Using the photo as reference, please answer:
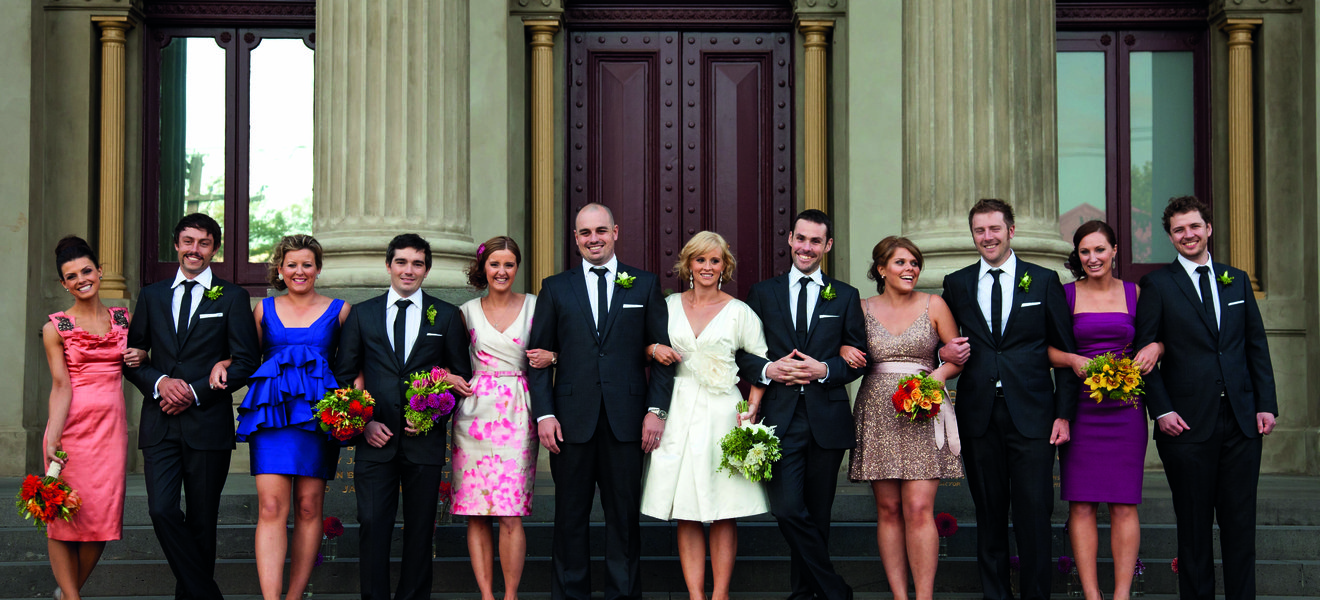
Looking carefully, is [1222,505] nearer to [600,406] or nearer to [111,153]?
[600,406]

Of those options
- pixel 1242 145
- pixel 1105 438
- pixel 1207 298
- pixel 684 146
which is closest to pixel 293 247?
pixel 1105 438

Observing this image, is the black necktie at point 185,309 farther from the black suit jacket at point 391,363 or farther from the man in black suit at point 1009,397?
the man in black suit at point 1009,397

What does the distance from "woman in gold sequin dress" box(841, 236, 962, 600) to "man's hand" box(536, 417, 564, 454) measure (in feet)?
4.76

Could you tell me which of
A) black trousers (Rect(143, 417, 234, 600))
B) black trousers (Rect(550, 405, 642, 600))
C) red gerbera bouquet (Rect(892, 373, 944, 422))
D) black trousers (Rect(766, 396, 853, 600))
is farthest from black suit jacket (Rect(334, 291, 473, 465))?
red gerbera bouquet (Rect(892, 373, 944, 422))

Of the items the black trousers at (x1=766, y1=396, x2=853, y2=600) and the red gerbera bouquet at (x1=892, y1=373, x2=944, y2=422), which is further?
the black trousers at (x1=766, y1=396, x2=853, y2=600)

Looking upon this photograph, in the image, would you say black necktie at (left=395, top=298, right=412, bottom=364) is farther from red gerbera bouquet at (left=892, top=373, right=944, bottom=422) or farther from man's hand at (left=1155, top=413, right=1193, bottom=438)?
man's hand at (left=1155, top=413, right=1193, bottom=438)

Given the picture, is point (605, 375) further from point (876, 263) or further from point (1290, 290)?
point (1290, 290)

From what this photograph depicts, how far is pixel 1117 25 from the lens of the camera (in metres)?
10.3

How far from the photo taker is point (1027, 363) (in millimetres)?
5664

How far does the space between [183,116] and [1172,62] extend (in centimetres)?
871

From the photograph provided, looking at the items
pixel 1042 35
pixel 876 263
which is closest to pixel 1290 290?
pixel 1042 35

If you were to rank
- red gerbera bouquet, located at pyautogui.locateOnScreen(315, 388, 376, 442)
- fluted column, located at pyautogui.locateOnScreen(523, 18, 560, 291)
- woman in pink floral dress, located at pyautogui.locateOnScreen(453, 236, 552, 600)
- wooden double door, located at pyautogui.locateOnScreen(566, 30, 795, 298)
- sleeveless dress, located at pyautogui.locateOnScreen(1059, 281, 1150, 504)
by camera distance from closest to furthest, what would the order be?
red gerbera bouquet, located at pyautogui.locateOnScreen(315, 388, 376, 442)
sleeveless dress, located at pyautogui.locateOnScreen(1059, 281, 1150, 504)
woman in pink floral dress, located at pyautogui.locateOnScreen(453, 236, 552, 600)
fluted column, located at pyautogui.locateOnScreen(523, 18, 560, 291)
wooden double door, located at pyautogui.locateOnScreen(566, 30, 795, 298)

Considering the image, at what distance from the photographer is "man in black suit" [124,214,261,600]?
18.4ft

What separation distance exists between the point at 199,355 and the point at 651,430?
7.29 feet
